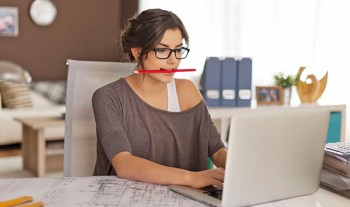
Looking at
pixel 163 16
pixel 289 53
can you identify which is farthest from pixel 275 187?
pixel 289 53

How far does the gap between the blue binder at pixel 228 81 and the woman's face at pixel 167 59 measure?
1.44 m

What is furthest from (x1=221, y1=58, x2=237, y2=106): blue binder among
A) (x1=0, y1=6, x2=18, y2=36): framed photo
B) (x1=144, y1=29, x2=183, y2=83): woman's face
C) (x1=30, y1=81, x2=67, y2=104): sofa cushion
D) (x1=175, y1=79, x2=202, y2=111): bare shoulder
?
(x1=0, y1=6, x2=18, y2=36): framed photo

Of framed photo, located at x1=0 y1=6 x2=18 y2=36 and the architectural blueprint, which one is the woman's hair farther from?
framed photo, located at x1=0 y1=6 x2=18 y2=36

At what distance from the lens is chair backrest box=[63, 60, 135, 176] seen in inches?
70.9

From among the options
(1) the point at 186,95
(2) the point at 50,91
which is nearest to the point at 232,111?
(1) the point at 186,95

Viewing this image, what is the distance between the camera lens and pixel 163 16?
1.67 meters

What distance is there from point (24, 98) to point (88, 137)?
11.8 ft

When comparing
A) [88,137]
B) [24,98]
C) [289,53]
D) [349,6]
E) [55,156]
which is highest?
[349,6]

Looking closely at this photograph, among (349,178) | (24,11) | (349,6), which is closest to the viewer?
(349,178)

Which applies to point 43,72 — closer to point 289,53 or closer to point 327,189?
point 289,53

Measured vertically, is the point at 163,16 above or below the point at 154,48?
above

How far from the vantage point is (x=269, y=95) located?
3.37 m

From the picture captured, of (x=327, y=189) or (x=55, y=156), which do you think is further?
(x=55, y=156)

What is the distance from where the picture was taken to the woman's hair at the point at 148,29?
1628mm
